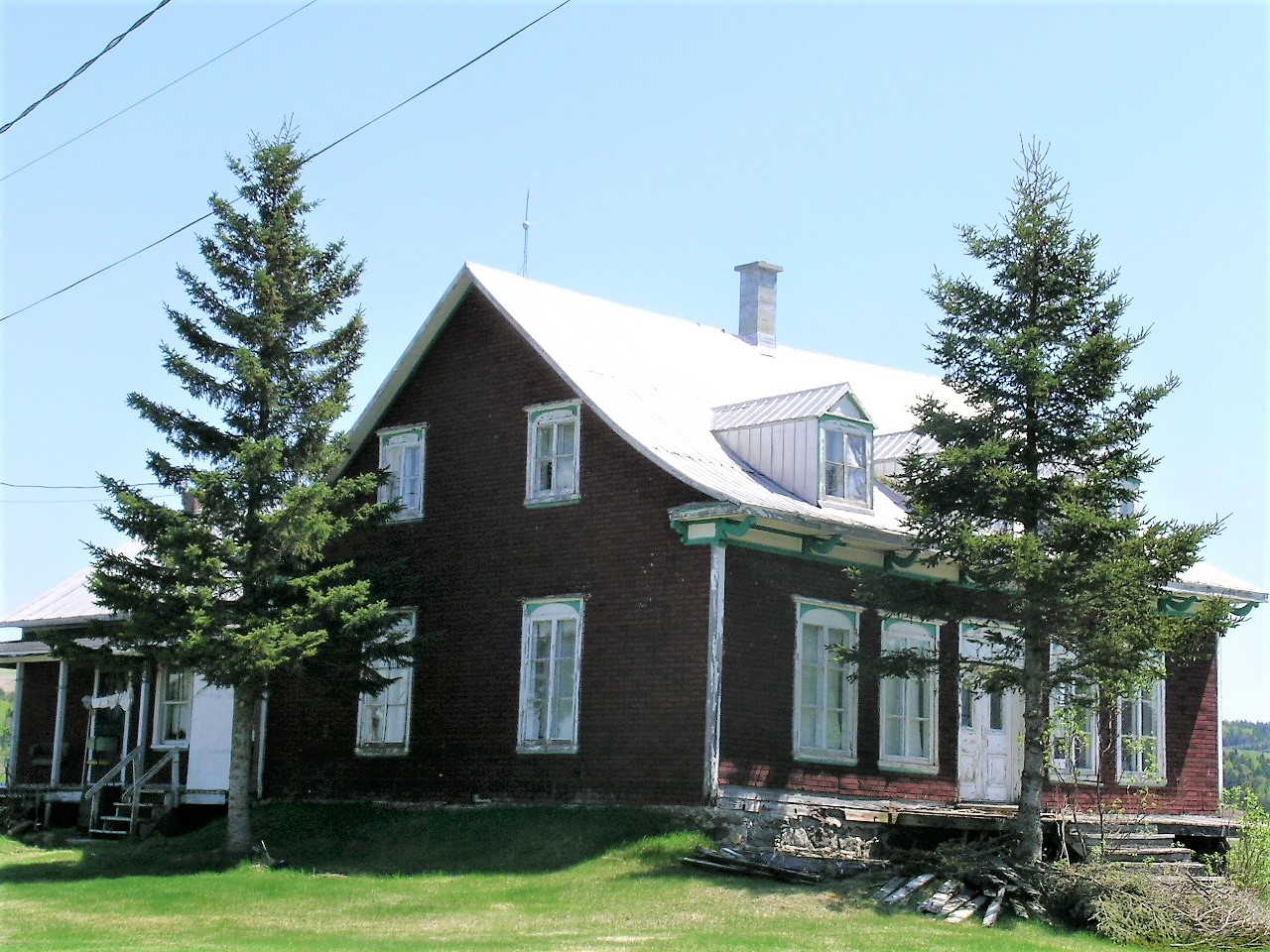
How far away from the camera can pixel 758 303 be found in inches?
1214

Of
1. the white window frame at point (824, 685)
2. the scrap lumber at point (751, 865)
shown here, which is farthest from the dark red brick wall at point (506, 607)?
the white window frame at point (824, 685)

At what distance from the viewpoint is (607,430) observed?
23719 millimetres

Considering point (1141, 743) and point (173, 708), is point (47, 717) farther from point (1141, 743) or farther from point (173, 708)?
point (1141, 743)

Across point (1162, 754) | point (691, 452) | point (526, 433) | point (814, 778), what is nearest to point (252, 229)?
point (526, 433)

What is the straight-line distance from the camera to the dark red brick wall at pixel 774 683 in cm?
2184

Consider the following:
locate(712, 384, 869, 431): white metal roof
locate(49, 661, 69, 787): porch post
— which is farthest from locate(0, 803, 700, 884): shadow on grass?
locate(712, 384, 869, 431): white metal roof

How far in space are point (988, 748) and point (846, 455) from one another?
5262mm

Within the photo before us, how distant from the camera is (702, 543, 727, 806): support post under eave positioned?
21.3 metres

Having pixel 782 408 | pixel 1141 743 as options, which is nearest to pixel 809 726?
pixel 782 408

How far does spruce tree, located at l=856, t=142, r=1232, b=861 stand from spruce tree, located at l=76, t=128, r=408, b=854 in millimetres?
7261

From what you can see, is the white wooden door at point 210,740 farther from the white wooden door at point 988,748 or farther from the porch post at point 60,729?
the white wooden door at point 988,748

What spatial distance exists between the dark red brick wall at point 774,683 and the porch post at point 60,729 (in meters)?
13.8

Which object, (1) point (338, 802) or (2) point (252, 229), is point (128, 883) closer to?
(1) point (338, 802)

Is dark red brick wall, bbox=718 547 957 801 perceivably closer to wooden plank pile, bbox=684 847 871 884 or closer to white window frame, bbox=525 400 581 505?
wooden plank pile, bbox=684 847 871 884
